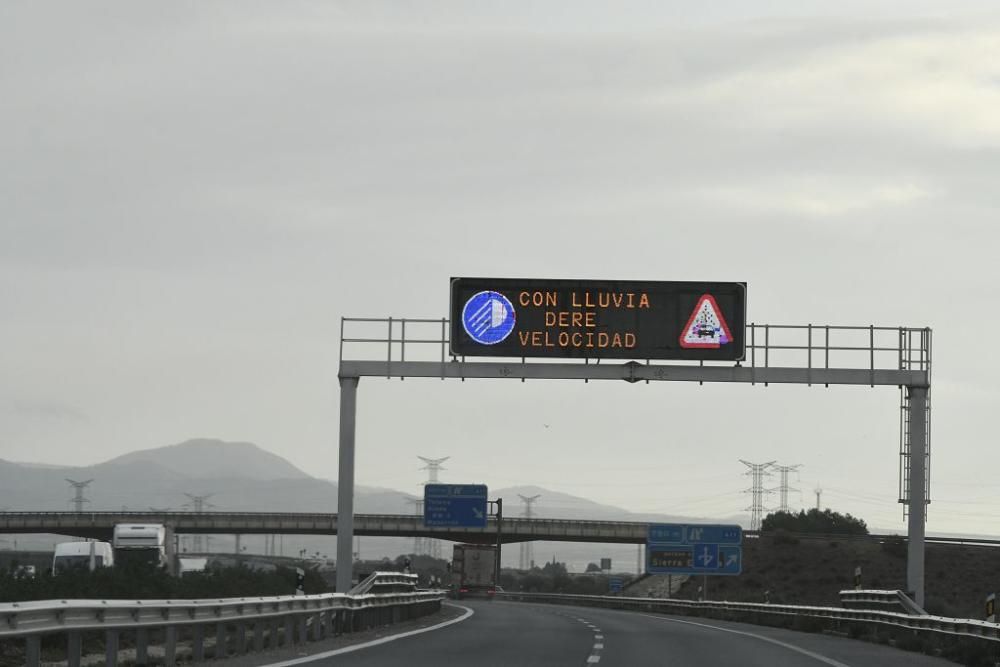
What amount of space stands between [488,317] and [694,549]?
106ft

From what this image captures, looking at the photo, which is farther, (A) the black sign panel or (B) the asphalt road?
(A) the black sign panel

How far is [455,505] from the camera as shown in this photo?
6738cm

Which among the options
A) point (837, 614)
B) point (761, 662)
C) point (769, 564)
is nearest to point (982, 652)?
point (761, 662)

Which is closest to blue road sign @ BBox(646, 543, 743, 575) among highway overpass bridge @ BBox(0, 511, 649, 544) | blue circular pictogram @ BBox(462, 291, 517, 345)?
blue circular pictogram @ BBox(462, 291, 517, 345)

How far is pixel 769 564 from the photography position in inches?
4336

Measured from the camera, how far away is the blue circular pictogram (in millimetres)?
40719

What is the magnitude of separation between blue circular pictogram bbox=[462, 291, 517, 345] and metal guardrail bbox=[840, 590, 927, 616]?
36.1 feet

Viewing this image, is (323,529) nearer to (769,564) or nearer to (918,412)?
(769,564)

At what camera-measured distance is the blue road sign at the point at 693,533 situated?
70.4 metres

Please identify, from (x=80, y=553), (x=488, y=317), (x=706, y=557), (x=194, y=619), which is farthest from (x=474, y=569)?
(x=194, y=619)

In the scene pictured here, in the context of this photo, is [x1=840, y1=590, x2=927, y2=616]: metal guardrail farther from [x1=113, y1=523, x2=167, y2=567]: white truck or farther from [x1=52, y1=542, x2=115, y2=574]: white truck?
[x1=113, y1=523, x2=167, y2=567]: white truck

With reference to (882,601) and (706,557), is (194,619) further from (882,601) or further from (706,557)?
(706,557)

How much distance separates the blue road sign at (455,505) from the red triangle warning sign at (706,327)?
1059 inches

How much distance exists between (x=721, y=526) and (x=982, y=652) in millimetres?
45239
